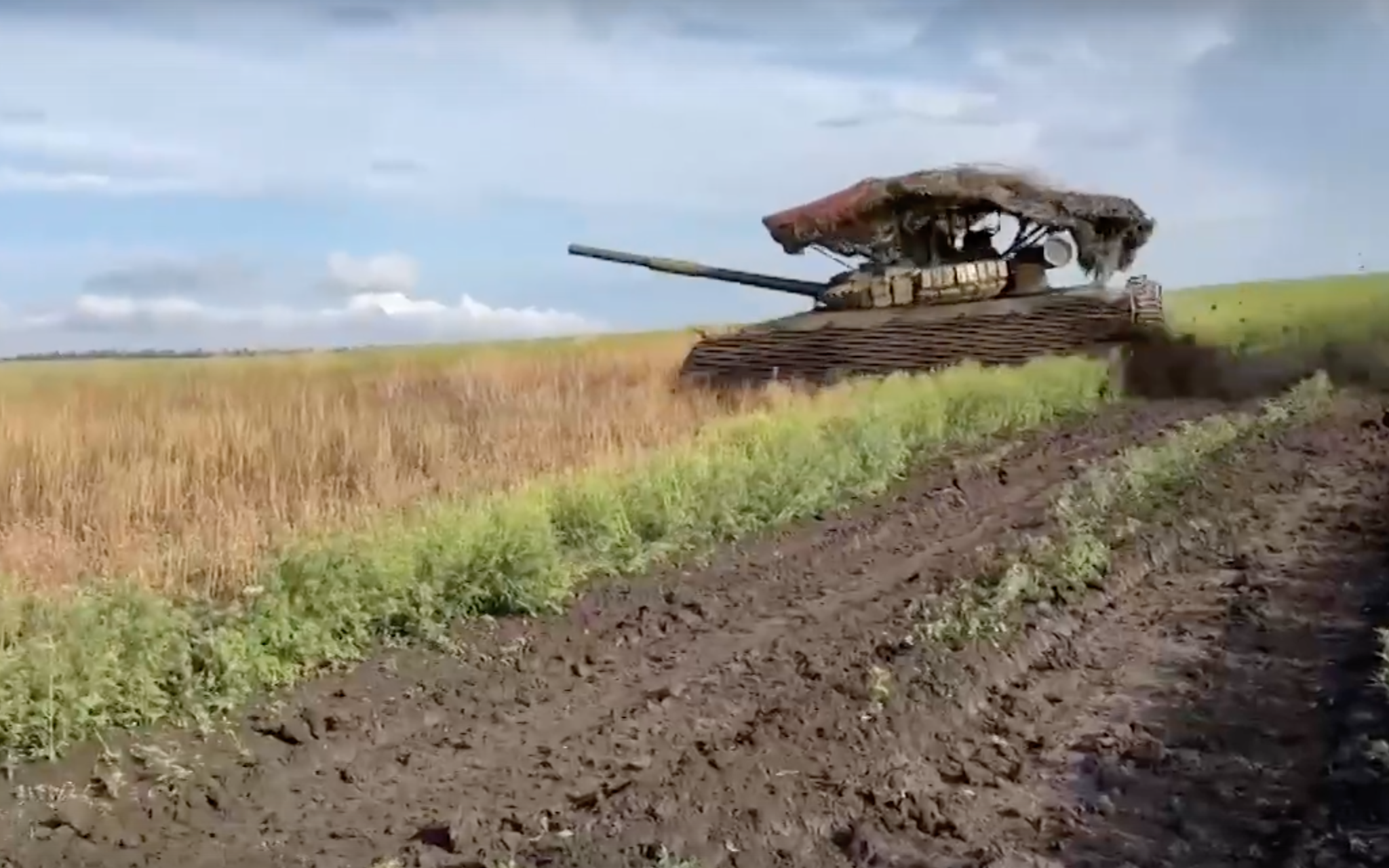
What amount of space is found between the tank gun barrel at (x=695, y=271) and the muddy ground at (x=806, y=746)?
12913 mm

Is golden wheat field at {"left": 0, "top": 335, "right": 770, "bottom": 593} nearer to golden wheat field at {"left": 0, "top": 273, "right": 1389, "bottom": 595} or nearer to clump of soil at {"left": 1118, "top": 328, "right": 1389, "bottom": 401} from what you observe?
golden wheat field at {"left": 0, "top": 273, "right": 1389, "bottom": 595}

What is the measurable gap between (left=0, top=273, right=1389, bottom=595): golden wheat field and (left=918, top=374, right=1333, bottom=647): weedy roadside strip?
317 cm

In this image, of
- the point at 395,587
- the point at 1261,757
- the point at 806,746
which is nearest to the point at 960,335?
the point at 395,587

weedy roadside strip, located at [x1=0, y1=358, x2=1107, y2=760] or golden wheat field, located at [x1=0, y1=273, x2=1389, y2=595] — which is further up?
golden wheat field, located at [x1=0, y1=273, x2=1389, y2=595]

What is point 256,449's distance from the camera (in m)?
10.8

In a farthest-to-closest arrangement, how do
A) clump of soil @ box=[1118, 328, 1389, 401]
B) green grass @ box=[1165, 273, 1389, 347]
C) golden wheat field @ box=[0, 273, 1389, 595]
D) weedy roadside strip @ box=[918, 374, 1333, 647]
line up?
green grass @ box=[1165, 273, 1389, 347]
clump of soil @ box=[1118, 328, 1389, 401]
golden wheat field @ box=[0, 273, 1389, 595]
weedy roadside strip @ box=[918, 374, 1333, 647]

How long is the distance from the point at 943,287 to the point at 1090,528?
10.2 meters

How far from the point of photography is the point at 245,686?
18.5ft

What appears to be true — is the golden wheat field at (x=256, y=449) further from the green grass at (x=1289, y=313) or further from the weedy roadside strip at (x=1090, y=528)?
the green grass at (x=1289, y=313)

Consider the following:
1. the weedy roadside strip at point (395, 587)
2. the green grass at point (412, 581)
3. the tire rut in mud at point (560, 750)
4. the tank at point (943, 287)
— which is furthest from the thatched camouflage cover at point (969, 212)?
the tire rut in mud at point (560, 750)

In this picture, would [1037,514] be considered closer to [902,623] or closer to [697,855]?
[902,623]


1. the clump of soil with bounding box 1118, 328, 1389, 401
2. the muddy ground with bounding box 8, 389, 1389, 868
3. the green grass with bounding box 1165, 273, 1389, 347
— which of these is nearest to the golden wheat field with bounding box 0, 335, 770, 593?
A: the muddy ground with bounding box 8, 389, 1389, 868

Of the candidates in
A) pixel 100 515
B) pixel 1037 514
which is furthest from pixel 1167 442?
pixel 100 515

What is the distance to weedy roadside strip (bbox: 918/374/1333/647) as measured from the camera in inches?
258
